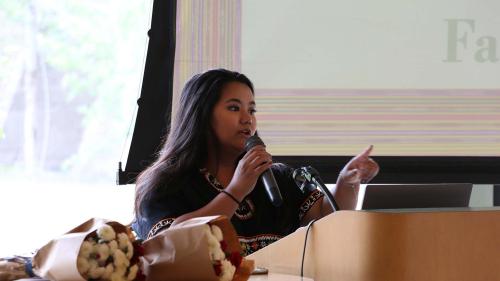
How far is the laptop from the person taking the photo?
5.99ft

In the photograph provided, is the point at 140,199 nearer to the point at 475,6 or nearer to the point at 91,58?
the point at 91,58

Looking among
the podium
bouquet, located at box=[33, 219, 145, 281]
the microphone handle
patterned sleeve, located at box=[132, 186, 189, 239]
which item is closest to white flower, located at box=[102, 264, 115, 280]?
bouquet, located at box=[33, 219, 145, 281]

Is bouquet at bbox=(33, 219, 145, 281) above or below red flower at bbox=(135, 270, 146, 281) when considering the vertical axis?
above

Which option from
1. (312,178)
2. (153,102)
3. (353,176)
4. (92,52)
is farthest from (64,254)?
(92,52)

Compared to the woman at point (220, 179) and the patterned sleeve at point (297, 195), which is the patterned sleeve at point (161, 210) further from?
the patterned sleeve at point (297, 195)

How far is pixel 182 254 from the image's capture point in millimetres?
1305

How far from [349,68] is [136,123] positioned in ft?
2.66

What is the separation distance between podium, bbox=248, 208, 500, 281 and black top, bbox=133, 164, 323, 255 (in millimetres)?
766

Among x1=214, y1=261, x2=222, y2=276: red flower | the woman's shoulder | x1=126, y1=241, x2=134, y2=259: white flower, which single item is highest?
x1=126, y1=241, x2=134, y2=259: white flower

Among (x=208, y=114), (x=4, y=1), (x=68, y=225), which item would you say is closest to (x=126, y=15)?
(x=4, y=1)

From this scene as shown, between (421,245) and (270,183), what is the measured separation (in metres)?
0.72

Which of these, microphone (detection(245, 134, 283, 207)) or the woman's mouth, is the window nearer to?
the woman's mouth

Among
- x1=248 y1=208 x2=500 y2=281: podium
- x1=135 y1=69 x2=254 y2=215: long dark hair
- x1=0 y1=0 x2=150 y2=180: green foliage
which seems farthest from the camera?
x1=0 y1=0 x2=150 y2=180: green foliage

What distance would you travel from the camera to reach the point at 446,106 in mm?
3191
